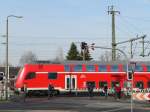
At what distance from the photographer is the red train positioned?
59750 mm

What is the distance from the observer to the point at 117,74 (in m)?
61.1

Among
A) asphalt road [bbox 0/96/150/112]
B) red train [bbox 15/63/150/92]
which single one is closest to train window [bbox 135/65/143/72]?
red train [bbox 15/63/150/92]

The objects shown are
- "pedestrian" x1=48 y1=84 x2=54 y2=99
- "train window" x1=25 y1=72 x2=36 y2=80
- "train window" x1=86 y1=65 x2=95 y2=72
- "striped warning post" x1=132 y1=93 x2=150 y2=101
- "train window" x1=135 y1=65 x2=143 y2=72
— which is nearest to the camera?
"striped warning post" x1=132 y1=93 x2=150 y2=101

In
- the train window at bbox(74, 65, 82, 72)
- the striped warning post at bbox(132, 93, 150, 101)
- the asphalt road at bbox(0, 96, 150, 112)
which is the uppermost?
the train window at bbox(74, 65, 82, 72)

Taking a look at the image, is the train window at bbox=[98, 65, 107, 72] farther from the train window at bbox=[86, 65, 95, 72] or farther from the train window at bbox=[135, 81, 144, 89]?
the train window at bbox=[135, 81, 144, 89]

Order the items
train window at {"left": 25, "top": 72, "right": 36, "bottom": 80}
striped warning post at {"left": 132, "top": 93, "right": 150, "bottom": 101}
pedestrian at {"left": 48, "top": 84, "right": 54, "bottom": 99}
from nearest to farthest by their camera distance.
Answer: striped warning post at {"left": 132, "top": 93, "right": 150, "bottom": 101} < pedestrian at {"left": 48, "top": 84, "right": 54, "bottom": 99} < train window at {"left": 25, "top": 72, "right": 36, "bottom": 80}

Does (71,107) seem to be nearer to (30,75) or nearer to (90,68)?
(30,75)

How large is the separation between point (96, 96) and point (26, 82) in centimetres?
829

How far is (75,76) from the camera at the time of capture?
60438mm

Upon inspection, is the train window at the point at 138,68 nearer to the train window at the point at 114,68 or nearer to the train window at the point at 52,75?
the train window at the point at 114,68

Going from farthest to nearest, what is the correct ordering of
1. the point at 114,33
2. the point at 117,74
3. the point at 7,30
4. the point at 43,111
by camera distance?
the point at 114,33
the point at 117,74
the point at 7,30
the point at 43,111

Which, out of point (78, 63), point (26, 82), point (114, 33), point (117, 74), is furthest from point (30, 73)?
point (114, 33)

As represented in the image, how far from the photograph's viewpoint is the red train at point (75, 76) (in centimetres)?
5975

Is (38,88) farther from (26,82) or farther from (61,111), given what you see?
(61,111)
